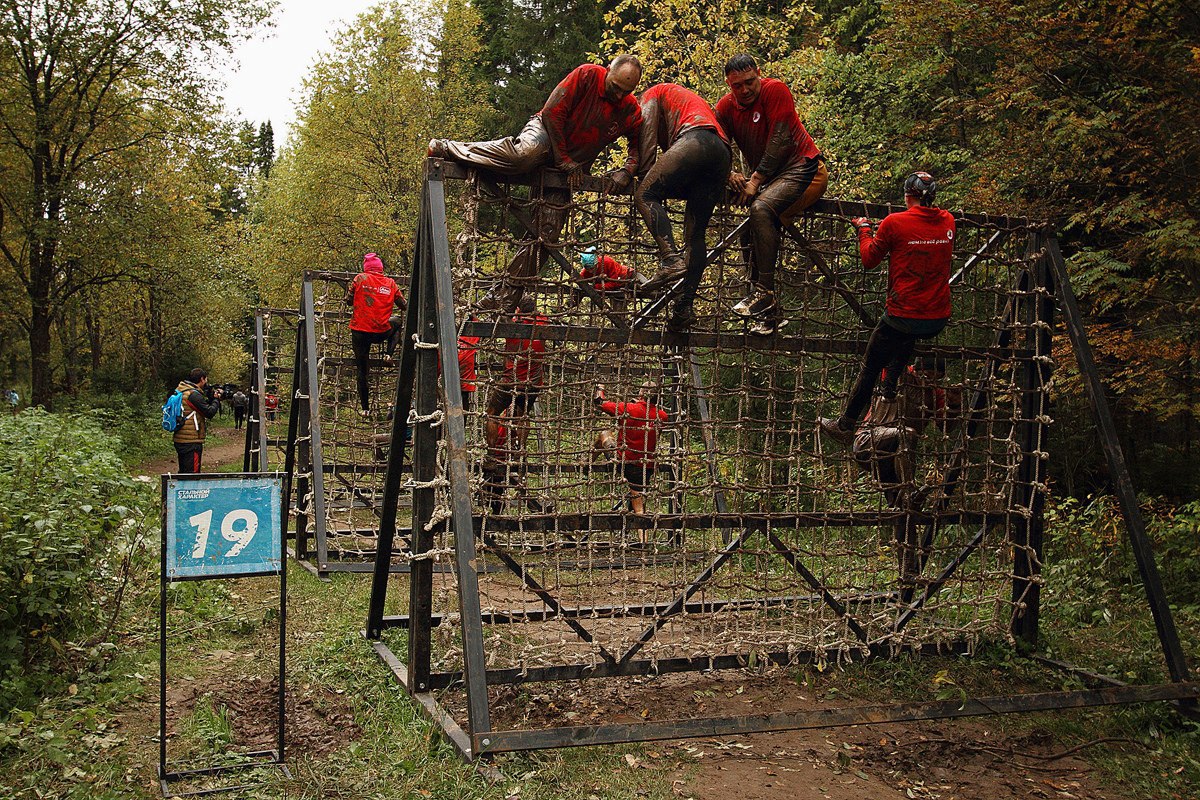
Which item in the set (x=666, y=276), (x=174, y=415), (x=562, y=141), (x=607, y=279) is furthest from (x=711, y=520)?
(x=174, y=415)

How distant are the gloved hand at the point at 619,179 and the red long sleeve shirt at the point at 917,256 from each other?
1.63 m

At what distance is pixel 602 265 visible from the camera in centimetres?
700

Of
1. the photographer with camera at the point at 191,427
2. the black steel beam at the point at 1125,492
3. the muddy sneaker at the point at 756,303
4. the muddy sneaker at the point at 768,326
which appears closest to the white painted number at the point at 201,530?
the muddy sneaker at the point at 756,303

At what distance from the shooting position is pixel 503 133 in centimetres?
2870

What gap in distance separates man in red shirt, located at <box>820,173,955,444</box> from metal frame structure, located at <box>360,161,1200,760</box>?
0.35m

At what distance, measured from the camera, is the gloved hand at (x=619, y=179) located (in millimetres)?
5707

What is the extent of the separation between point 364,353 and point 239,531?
5.78 metres

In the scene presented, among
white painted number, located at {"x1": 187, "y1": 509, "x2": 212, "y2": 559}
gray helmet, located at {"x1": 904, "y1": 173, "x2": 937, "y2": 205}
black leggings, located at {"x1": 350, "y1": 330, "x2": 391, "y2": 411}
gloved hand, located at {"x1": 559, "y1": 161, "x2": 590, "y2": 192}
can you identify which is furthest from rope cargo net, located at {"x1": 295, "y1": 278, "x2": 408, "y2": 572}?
gray helmet, located at {"x1": 904, "y1": 173, "x2": 937, "y2": 205}

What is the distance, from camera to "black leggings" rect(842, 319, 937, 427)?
19.7ft

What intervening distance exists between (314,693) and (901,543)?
13.0 feet

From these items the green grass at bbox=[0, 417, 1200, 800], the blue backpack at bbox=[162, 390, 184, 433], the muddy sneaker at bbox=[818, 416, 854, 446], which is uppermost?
the muddy sneaker at bbox=[818, 416, 854, 446]

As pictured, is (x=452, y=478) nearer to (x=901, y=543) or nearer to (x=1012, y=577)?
(x=901, y=543)

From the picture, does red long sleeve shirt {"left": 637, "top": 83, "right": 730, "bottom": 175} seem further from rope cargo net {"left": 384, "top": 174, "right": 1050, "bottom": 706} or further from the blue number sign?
the blue number sign

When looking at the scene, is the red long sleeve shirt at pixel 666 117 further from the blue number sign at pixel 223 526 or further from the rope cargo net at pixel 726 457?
the blue number sign at pixel 223 526
